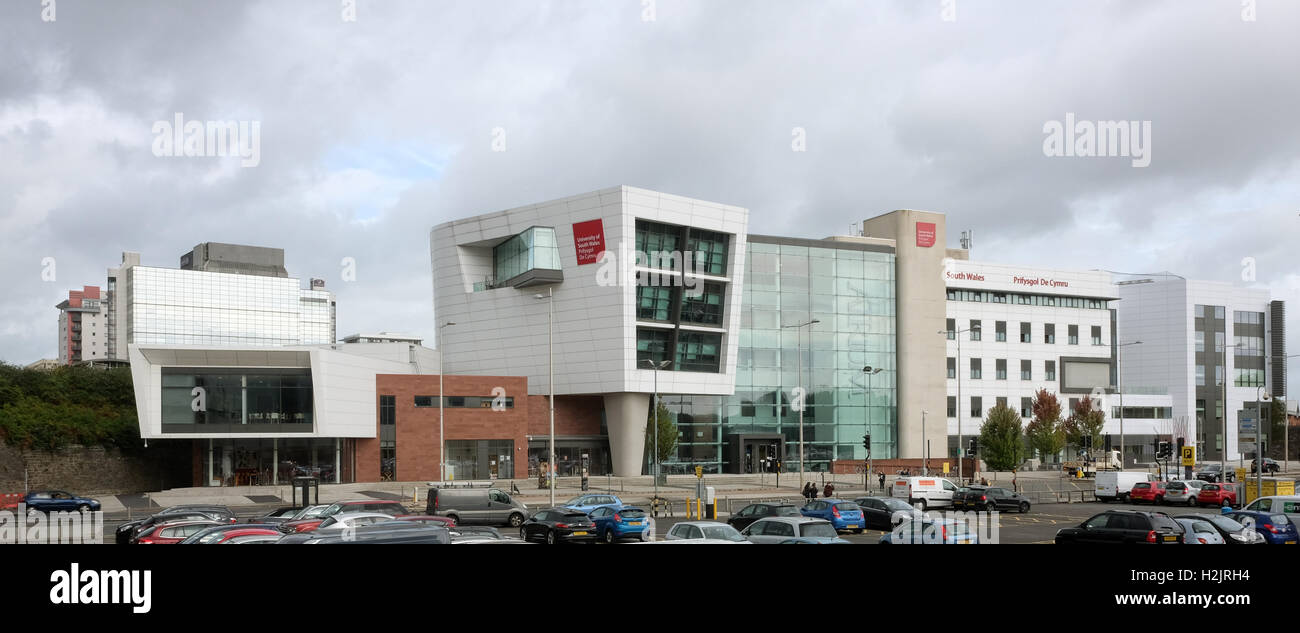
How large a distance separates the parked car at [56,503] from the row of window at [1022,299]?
7807cm

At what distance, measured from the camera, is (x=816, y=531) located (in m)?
24.6

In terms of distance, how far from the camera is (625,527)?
32125 millimetres

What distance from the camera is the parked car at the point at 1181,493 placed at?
5275 centimetres

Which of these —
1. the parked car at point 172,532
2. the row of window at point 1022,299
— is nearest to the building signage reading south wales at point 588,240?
the row of window at point 1022,299

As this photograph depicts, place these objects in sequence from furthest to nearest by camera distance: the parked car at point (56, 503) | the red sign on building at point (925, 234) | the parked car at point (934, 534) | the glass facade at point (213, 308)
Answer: the glass facade at point (213, 308) → the red sign on building at point (925, 234) → the parked car at point (56, 503) → the parked car at point (934, 534)

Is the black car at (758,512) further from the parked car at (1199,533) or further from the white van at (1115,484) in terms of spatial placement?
Result: the white van at (1115,484)

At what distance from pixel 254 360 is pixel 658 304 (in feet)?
93.6

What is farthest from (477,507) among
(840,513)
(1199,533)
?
(1199,533)

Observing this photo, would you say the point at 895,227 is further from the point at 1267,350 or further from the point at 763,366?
the point at 1267,350

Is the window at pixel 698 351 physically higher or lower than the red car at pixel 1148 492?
higher

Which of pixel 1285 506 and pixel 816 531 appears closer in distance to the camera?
pixel 816 531

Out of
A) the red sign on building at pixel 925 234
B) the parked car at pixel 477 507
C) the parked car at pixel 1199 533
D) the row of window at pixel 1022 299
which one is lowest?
the parked car at pixel 477 507

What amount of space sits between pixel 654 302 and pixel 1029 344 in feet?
161

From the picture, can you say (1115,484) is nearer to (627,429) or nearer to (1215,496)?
(1215,496)
